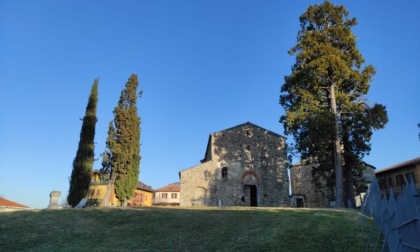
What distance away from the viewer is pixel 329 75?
24.4 meters

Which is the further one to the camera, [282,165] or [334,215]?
[282,165]

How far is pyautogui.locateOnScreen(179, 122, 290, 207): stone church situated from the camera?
31.0 metres

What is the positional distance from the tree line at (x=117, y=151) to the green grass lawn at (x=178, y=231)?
22.1 ft

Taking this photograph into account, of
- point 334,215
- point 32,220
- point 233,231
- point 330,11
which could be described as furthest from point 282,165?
point 32,220

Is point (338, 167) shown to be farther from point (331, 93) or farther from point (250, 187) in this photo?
point (250, 187)

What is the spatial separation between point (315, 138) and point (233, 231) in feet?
41.4

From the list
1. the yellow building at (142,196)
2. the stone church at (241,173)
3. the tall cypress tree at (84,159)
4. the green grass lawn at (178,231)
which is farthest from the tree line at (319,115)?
the yellow building at (142,196)

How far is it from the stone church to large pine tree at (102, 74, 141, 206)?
663 centimetres

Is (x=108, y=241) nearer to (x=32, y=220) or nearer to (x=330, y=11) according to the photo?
(x=32, y=220)

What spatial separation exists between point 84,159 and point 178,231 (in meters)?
13.6

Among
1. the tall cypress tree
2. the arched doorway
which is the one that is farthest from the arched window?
the tall cypress tree

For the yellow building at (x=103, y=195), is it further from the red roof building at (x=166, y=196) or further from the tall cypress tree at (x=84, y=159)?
the red roof building at (x=166, y=196)

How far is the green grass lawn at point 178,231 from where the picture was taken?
33.4ft

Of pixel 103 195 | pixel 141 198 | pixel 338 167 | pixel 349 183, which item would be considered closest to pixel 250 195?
pixel 349 183
